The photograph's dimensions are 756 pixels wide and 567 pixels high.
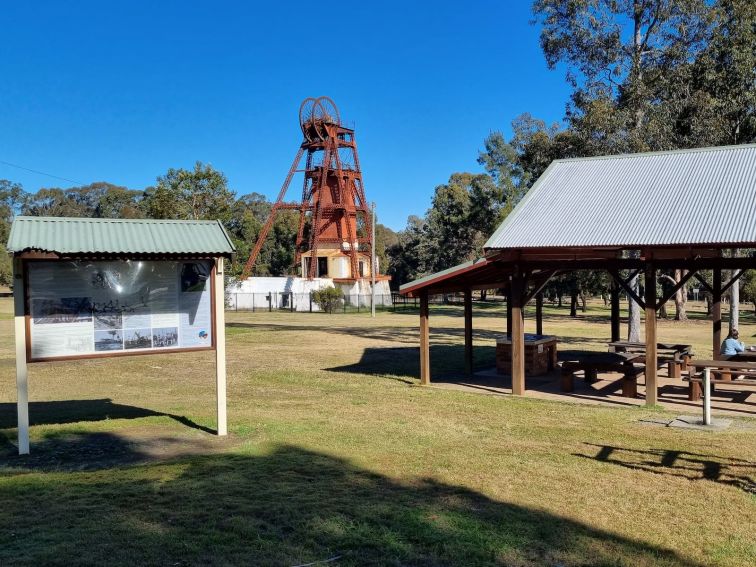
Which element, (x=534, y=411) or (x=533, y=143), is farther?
(x=533, y=143)

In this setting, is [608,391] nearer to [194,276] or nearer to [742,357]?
[742,357]

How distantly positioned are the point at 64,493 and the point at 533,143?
2596cm

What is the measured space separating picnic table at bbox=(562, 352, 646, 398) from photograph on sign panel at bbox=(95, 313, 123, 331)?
8.77 m

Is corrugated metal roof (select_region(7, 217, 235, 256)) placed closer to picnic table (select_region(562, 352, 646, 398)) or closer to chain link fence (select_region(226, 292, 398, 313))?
picnic table (select_region(562, 352, 646, 398))

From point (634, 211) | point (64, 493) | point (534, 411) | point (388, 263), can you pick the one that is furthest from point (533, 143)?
point (388, 263)

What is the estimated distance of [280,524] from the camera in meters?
5.45

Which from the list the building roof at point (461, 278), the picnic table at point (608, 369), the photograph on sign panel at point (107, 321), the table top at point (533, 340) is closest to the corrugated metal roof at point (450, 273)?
the building roof at point (461, 278)

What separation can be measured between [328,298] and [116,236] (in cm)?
4421

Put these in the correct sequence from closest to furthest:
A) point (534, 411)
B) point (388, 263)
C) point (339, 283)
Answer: point (534, 411)
point (339, 283)
point (388, 263)

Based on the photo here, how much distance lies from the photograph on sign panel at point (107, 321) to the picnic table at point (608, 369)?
8.77 m

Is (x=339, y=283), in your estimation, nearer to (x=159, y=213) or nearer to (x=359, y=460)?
(x=159, y=213)

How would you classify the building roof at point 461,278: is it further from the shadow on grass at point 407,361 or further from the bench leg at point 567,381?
the bench leg at point 567,381

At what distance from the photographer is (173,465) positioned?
24.8ft

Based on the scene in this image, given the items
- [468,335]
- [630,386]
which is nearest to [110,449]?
[630,386]
